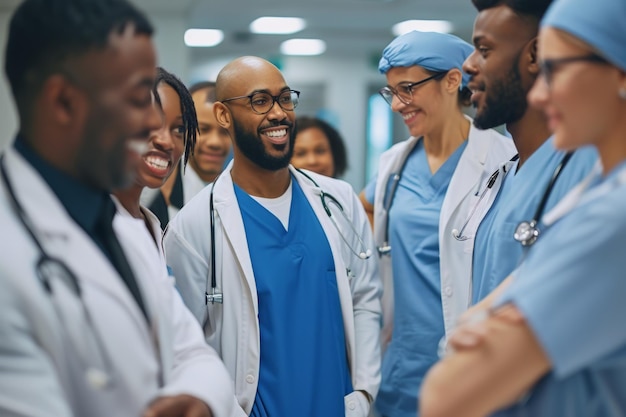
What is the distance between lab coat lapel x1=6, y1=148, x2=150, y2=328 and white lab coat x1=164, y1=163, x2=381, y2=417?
0.96 meters

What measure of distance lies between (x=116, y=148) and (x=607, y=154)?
678 millimetres

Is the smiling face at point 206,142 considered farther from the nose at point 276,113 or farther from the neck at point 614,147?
the neck at point 614,147

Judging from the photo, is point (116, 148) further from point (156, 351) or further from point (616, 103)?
point (616, 103)

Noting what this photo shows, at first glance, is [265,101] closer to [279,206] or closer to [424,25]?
[279,206]

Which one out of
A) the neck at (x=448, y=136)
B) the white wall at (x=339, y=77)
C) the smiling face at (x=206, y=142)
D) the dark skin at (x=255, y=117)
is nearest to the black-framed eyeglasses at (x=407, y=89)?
the neck at (x=448, y=136)

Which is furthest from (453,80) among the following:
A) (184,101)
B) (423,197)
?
(184,101)

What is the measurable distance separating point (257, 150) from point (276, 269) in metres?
0.35

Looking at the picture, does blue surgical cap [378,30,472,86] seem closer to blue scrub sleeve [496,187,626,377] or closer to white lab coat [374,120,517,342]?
white lab coat [374,120,517,342]

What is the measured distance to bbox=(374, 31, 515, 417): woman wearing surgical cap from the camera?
8.09 feet

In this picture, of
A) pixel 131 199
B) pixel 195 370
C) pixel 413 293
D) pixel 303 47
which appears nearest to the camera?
pixel 195 370

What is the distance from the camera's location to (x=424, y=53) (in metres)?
2.61

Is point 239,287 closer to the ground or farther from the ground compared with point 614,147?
closer to the ground

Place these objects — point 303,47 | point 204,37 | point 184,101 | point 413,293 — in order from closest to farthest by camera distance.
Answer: point 184,101
point 413,293
point 204,37
point 303,47

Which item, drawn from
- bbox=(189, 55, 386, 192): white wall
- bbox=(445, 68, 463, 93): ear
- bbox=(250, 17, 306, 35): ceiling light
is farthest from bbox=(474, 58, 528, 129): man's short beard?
bbox=(189, 55, 386, 192): white wall
